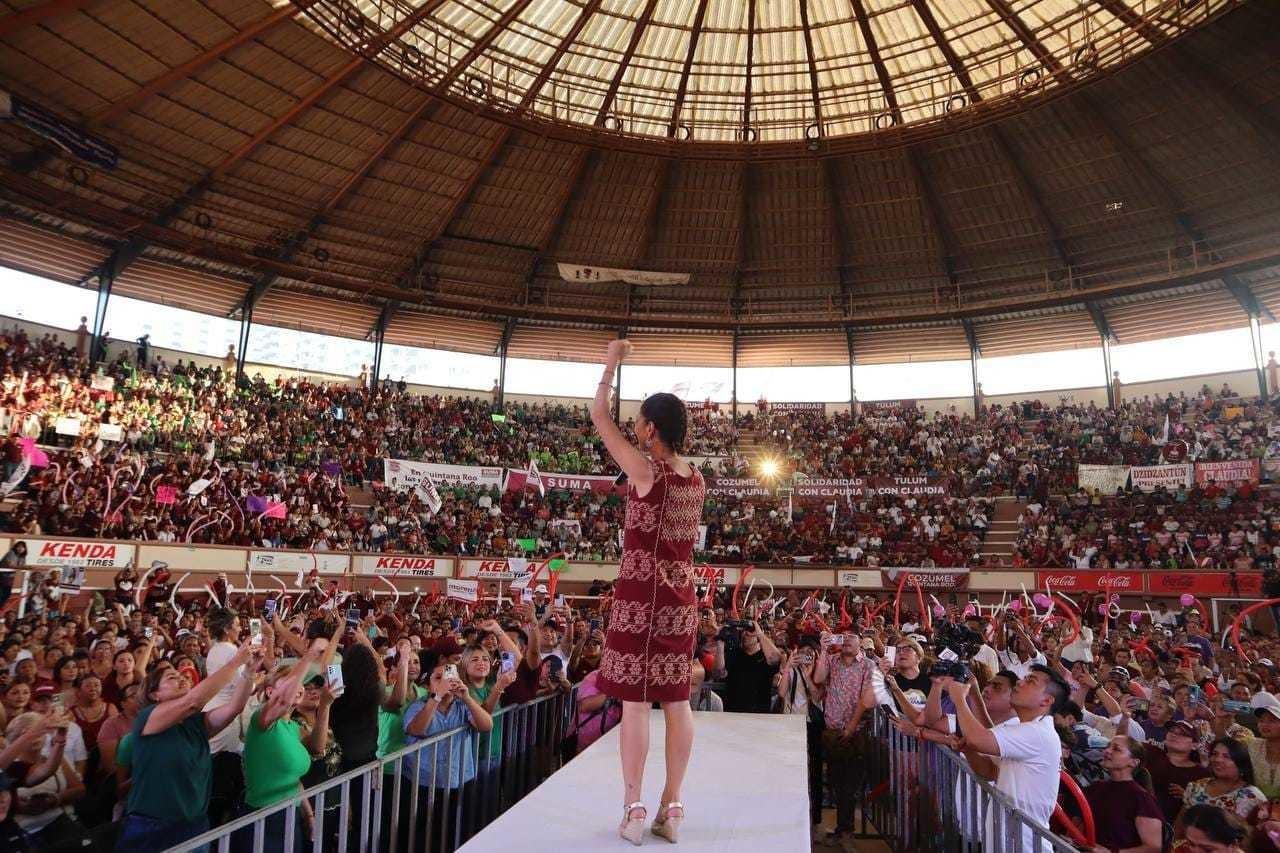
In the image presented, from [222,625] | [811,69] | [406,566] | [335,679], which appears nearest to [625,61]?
[811,69]

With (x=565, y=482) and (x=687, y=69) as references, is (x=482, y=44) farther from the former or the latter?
(x=565, y=482)

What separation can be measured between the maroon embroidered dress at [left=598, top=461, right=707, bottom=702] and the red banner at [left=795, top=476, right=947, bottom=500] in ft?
76.3

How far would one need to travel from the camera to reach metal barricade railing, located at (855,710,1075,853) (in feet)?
12.5

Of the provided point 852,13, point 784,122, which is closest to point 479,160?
point 784,122

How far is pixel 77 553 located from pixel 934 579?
19.1 m

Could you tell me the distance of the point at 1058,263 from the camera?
27.2m

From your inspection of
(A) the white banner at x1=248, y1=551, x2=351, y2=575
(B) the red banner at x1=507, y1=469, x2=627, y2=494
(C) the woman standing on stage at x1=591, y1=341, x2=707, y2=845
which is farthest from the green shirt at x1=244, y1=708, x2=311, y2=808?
(B) the red banner at x1=507, y1=469, x2=627, y2=494

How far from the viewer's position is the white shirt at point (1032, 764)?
170 inches

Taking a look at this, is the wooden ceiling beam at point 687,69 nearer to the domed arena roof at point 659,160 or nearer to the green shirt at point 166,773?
the domed arena roof at point 659,160

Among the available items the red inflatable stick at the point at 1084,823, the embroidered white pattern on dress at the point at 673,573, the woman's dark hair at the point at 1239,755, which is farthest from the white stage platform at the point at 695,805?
the woman's dark hair at the point at 1239,755

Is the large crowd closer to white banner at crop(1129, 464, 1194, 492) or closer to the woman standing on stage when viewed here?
the woman standing on stage

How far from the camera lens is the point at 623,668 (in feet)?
11.6

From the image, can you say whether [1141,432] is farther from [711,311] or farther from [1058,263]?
[711,311]

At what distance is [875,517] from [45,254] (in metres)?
24.1
